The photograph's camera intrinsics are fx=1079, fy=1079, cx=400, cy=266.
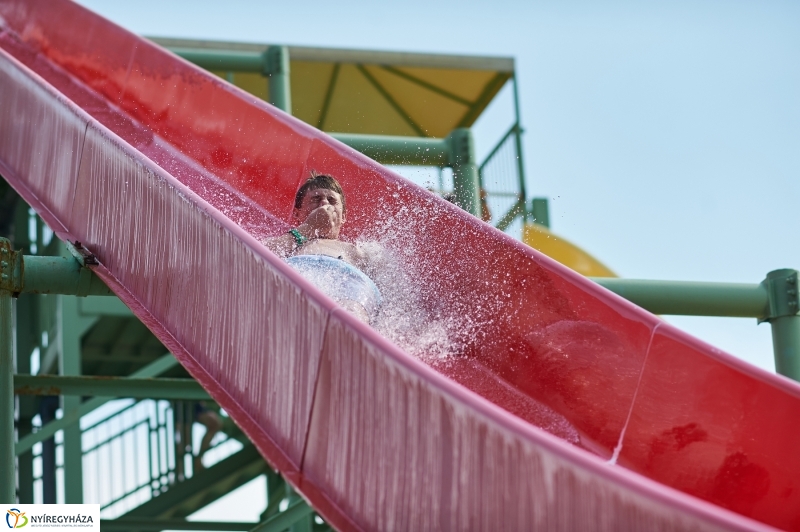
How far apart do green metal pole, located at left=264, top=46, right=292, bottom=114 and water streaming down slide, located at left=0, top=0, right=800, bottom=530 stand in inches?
23.6

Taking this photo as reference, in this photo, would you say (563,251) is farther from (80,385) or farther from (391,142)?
(80,385)

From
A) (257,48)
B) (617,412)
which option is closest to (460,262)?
(617,412)

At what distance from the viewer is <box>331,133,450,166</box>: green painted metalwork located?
5504mm

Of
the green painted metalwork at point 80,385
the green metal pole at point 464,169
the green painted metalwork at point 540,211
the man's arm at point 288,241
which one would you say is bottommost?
the green painted metalwork at point 80,385

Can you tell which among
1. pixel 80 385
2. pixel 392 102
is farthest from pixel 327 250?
pixel 392 102

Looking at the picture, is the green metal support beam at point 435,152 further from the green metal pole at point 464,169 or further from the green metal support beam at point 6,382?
the green metal support beam at point 6,382

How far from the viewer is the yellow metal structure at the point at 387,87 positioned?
8961 millimetres

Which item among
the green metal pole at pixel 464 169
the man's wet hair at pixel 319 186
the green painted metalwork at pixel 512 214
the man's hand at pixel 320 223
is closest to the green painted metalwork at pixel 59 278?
the man's hand at pixel 320 223

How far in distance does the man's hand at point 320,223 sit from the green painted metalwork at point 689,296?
3.75 feet

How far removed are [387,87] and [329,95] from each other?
20.7 inches

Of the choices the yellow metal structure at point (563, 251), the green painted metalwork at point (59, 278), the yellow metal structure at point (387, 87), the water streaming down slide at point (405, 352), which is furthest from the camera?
the yellow metal structure at point (563, 251)

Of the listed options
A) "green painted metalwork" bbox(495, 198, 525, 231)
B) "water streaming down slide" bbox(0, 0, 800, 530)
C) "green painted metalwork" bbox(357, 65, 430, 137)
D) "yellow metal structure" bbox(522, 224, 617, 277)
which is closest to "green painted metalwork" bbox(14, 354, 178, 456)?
"water streaming down slide" bbox(0, 0, 800, 530)

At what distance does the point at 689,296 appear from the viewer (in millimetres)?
4258

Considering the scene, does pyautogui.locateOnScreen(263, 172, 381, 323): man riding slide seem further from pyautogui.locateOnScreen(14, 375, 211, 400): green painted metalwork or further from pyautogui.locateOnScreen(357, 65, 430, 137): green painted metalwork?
pyautogui.locateOnScreen(357, 65, 430, 137): green painted metalwork
